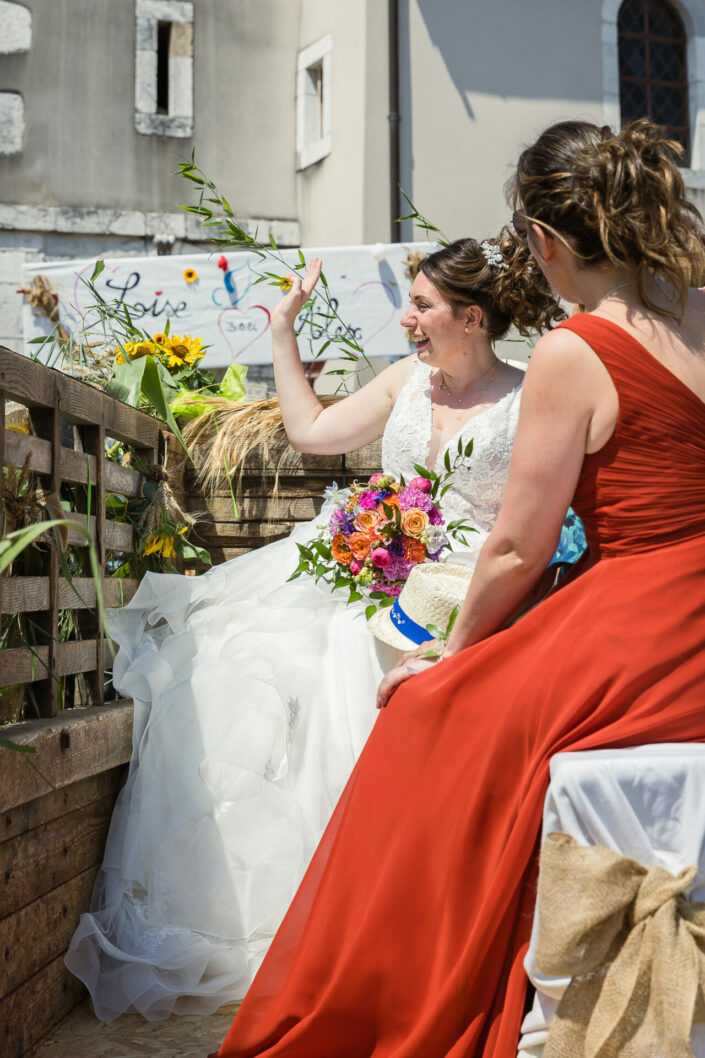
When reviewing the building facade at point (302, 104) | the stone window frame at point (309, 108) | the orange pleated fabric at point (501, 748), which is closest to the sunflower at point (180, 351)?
the orange pleated fabric at point (501, 748)

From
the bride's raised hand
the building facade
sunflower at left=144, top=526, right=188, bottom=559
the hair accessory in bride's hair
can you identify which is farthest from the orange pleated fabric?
the building facade

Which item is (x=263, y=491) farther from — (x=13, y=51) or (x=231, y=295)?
(x=13, y=51)

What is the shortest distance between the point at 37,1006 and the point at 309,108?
1039 centimetres

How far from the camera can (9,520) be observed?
90.3 inches

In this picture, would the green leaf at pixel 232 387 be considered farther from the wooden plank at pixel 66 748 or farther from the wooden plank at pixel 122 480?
the wooden plank at pixel 66 748

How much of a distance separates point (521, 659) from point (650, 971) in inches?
21.6

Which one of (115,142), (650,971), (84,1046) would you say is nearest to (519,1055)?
(650,971)

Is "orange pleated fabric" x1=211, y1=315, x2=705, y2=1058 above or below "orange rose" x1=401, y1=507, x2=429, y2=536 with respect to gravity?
below

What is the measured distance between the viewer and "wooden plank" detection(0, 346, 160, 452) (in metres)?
2.32

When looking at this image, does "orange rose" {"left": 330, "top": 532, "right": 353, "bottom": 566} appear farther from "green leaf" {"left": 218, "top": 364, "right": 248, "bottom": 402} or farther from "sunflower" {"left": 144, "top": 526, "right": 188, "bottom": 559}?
"green leaf" {"left": 218, "top": 364, "right": 248, "bottom": 402}

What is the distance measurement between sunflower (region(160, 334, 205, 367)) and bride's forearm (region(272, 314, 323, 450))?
673 mm

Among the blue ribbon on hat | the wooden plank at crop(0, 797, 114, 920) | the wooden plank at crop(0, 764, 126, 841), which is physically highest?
the blue ribbon on hat

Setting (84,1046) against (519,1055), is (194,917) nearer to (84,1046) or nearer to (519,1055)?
(84,1046)

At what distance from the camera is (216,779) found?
2879 mm
